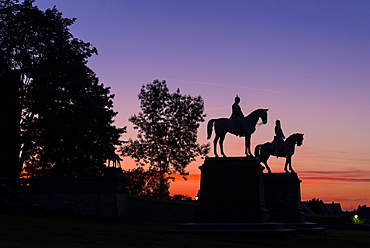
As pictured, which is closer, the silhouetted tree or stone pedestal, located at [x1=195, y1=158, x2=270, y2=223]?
stone pedestal, located at [x1=195, y1=158, x2=270, y2=223]

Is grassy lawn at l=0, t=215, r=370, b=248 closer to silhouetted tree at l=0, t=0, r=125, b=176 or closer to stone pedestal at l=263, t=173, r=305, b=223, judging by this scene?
stone pedestal at l=263, t=173, r=305, b=223

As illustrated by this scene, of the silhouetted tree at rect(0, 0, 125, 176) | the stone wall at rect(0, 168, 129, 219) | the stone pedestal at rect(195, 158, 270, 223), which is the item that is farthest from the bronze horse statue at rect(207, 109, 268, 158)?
the silhouetted tree at rect(0, 0, 125, 176)

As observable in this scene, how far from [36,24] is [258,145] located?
2051cm

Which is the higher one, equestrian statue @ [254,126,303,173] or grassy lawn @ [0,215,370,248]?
equestrian statue @ [254,126,303,173]

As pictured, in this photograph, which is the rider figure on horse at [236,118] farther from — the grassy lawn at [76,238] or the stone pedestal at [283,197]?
the stone pedestal at [283,197]

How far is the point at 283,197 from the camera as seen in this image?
37156 mm

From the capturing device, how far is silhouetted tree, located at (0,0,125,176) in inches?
1789

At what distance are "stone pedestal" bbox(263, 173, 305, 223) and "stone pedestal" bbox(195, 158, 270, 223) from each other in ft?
28.7

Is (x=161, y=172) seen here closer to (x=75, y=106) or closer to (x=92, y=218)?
(x=75, y=106)

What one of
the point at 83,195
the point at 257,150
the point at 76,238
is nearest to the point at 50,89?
the point at 83,195

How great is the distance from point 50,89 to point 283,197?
19847mm

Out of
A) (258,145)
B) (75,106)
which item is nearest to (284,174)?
(258,145)

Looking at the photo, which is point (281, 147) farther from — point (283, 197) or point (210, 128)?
point (210, 128)

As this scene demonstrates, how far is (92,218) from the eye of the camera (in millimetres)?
38312
